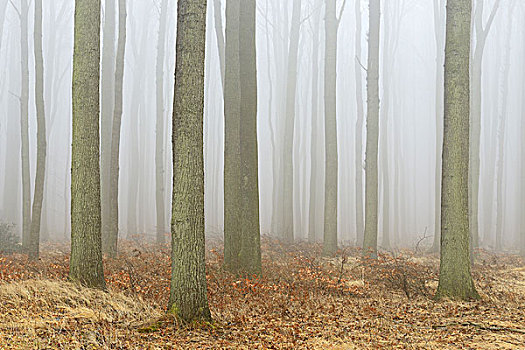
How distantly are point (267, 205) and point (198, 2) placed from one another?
4233cm

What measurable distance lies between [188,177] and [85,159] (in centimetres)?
271

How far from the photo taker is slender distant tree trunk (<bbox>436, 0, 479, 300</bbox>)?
8117mm

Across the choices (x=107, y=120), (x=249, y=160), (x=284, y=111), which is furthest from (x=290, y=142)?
(x=249, y=160)

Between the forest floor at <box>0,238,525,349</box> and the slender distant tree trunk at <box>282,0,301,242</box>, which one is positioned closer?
the forest floor at <box>0,238,525,349</box>

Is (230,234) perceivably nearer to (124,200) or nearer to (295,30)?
(295,30)

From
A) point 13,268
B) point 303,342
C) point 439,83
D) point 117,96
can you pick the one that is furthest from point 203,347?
point 439,83

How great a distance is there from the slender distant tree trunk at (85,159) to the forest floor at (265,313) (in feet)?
1.63

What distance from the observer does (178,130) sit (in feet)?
20.2

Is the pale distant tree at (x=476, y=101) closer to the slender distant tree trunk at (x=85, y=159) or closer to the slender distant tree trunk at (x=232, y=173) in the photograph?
the slender distant tree trunk at (x=232, y=173)

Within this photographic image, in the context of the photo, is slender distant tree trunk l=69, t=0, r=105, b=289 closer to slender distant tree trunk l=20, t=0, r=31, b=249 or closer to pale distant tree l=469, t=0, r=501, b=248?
slender distant tree trunk l=20, t=0, r=31, b=249

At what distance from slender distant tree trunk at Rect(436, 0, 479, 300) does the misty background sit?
7051 millimetres

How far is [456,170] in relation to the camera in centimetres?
818

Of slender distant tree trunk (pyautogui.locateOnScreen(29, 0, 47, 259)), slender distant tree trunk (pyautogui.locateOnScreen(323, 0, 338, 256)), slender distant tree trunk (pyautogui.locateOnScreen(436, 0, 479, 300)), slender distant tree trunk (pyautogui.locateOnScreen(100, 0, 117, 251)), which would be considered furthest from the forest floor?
slender distant tree trunk (pyautogui.locateOnScreen(323, 0, 338, 256))

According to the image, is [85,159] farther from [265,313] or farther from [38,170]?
[38,170]
